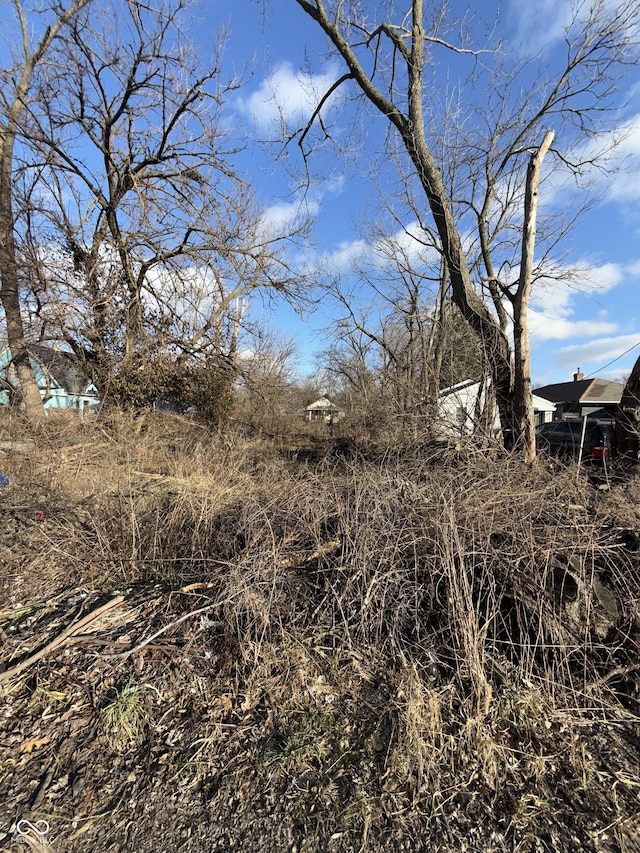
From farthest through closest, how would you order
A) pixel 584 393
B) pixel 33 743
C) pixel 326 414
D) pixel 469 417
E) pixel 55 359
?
pixel 584 393 → pixel 326 414 → pixel 55 359 → pixel 469 417 → pixel 33 743

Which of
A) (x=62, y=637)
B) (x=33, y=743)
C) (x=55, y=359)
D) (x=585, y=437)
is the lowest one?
(x=33, y=743)

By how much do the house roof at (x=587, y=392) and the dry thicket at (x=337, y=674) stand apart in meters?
33.9

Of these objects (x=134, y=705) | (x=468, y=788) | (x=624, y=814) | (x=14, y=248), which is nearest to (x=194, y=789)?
(x=134, y=705)

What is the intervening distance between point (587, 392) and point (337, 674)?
1600 inches

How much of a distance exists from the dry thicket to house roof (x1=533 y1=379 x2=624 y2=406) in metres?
33.9

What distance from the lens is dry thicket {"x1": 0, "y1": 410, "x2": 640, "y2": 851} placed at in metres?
1.89

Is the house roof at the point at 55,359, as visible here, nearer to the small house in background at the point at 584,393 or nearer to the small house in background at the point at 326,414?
the small house in background at the point at 326,414

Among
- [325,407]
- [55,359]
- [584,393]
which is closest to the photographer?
[55,359]

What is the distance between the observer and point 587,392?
1406 inches

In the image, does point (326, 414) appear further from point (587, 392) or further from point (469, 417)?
point (587, 392)

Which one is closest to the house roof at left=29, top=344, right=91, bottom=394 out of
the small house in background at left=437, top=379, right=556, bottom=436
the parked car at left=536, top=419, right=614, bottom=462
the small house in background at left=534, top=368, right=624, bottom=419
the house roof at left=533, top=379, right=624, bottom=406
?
the small house in background at left=437, top=379, right=556, bottom=436

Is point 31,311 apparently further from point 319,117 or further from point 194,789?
point 194,789

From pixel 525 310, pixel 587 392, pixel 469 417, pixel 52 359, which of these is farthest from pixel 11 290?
pixel 587 392

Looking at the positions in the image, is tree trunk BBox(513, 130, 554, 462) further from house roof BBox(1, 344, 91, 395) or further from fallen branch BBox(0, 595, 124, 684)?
house roof BBox(1, 344, 91, 395)
